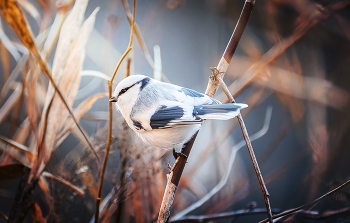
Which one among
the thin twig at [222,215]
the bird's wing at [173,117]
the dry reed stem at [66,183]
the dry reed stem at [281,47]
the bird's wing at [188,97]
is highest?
the dry reed stem at [281,47]

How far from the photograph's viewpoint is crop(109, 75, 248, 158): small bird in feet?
2.93

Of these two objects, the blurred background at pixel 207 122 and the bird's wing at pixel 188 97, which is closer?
the bird's wing at pixel 188 97

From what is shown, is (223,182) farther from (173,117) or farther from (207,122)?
(173,117)

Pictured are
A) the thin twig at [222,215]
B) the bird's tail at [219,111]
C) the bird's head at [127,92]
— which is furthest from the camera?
the thin twig at [222,215]

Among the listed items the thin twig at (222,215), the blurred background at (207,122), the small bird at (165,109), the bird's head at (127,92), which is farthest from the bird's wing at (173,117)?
the thin twig at (222,215)

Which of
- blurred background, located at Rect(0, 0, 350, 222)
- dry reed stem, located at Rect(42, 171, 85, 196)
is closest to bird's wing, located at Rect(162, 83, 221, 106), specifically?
blurred background, located at Rect(0, 0, 350, 222)

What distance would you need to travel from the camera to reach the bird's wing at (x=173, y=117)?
894mm

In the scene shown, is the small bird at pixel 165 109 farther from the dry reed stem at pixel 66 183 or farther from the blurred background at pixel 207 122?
the dry reed stem at pixel 66 183

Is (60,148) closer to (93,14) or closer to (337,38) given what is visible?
(93,14)

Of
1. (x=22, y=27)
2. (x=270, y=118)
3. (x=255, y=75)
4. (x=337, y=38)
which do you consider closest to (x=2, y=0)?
(x=22, y=27)

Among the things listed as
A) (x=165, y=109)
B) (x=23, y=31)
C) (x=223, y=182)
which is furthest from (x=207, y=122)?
(x=23, y=31)

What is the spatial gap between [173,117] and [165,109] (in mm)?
48

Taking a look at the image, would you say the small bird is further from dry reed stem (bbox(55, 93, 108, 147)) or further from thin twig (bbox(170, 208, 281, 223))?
thin twig (bbox(170, 208, 281, 223))

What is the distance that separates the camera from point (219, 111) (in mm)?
875
